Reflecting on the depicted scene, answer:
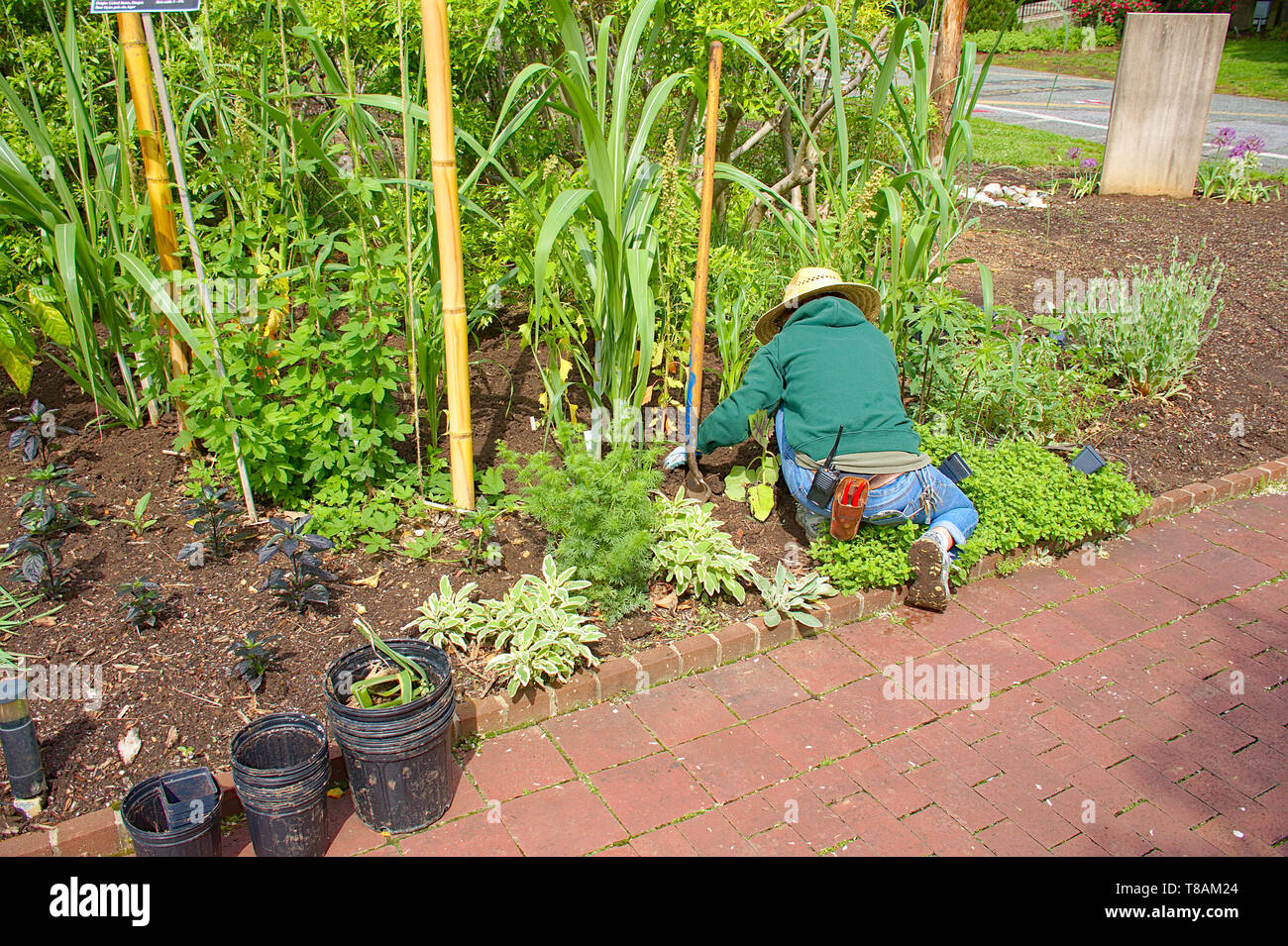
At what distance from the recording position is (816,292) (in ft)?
13.3

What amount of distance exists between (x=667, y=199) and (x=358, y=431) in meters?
1.66

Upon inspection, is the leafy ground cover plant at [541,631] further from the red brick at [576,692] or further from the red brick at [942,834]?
the red brick at [942,834]

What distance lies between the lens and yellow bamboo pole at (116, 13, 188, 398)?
137 inches

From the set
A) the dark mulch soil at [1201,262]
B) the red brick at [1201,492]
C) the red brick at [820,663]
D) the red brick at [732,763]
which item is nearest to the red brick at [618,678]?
the red brick at [732,763]

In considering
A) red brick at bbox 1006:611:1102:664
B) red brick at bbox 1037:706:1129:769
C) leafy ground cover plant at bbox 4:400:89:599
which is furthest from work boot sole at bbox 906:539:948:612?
leafy ground cover plant at bbox 4:400:89:599

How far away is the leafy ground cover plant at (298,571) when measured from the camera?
3180mm

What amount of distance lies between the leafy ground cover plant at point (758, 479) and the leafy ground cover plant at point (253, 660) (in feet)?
6.59

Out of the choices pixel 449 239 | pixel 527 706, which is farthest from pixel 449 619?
pixel 449 239

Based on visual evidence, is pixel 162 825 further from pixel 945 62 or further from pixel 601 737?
pixel 945 62

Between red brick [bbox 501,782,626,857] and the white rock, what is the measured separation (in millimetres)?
1094

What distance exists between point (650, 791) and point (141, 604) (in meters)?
1.75
